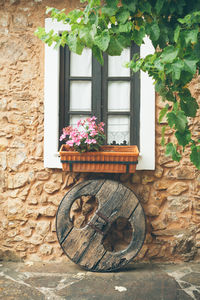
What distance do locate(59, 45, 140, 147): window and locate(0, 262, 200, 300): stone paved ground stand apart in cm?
137

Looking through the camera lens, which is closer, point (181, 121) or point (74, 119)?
point (181, 121)

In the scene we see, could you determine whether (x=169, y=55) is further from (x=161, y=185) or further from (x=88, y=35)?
(x=161, y=185)

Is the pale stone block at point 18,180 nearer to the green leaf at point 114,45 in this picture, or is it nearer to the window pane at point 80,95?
the window pane at point 80,95

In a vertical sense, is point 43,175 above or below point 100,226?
above

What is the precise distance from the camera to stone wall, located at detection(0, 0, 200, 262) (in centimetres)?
324

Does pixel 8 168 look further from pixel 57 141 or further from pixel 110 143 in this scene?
pixel 110 143

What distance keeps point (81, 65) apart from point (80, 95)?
13.3 inches

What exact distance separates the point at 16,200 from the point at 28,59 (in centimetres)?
152

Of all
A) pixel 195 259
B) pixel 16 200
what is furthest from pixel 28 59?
pixel 195 259

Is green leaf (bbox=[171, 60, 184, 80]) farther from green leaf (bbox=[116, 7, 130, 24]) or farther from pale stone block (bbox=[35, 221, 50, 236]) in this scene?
pale stone block (bbox=[35, 221, 50, 236])

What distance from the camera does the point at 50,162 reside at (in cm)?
327

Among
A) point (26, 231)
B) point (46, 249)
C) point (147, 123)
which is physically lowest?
point (46, 249)

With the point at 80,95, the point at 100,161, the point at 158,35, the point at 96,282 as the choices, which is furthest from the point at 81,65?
the point at 96,282

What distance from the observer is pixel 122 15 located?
1.70 m
